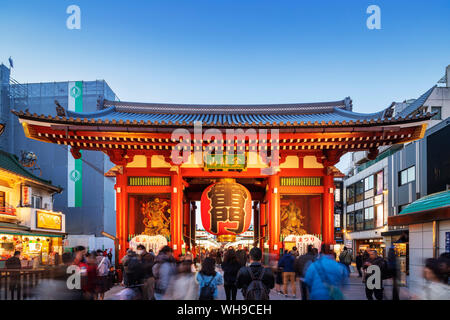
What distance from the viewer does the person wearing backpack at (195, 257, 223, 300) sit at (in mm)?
5930

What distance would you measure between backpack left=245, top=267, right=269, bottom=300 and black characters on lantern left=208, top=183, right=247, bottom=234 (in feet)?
22.0

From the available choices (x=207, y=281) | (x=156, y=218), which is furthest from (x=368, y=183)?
(x=207, y=281)

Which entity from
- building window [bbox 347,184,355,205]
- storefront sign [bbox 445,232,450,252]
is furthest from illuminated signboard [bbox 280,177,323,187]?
building window [bbox 347,184,355,205]

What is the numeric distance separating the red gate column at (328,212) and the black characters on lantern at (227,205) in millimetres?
2951

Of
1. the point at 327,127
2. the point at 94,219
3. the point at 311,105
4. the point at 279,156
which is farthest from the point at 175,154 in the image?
the point at 94,219

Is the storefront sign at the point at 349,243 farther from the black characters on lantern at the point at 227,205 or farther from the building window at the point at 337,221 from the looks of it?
the black characters on lantern at the point at 227,205

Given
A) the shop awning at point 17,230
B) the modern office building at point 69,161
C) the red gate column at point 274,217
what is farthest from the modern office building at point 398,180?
the modern office building at point 69,161

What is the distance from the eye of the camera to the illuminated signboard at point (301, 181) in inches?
531

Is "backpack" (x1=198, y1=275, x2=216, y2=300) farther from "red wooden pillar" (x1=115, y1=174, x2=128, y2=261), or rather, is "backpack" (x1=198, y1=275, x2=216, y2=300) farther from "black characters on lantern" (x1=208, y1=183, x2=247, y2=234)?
"red wooden pillar" (x1=115, y1=174, x2=128, y2=261)

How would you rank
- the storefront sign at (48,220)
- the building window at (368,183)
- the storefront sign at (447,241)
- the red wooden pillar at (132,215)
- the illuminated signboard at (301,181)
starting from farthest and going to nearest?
the building window at (368,183), the storefront sign at (48,220), the illuminated signboard at (301,181), the red wooden pillar at (132,215), the storefront sign at (447,241)

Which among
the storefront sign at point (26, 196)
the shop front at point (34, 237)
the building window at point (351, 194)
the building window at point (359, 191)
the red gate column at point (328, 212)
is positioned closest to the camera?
the red gate column at point (328, 212)
